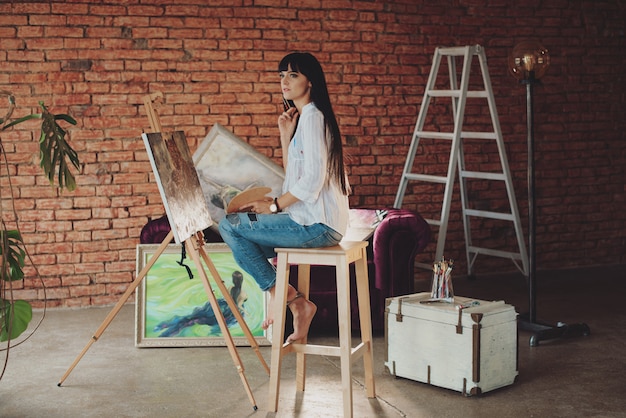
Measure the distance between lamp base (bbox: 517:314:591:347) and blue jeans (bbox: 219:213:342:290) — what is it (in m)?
1.69

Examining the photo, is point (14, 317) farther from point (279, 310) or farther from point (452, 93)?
point (452, 93)

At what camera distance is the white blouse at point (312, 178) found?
363 centimetres

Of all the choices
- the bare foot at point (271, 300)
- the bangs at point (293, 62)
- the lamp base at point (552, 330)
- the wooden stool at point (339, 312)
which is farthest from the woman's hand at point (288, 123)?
the lamp base at point (552, 330)

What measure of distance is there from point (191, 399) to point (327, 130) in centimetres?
137

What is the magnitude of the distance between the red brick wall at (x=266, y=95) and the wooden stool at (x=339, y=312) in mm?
2488

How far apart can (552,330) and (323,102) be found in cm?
212

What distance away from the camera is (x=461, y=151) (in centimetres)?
661

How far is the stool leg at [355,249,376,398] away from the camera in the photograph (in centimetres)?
391

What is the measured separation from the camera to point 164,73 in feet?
19.8

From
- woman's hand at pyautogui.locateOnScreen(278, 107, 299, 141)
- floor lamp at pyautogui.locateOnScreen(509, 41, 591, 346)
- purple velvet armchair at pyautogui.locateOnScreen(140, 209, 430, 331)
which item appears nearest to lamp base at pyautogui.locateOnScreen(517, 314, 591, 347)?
floor lamp at pyautogui.locateOnScreen(509, 41, 591, 346)

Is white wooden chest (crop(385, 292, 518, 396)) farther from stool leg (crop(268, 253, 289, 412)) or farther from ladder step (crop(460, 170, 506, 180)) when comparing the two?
ladder step (crop(460, 170, 506, 180))

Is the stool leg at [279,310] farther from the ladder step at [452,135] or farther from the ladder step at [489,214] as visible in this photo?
the ladder step at [489,214]

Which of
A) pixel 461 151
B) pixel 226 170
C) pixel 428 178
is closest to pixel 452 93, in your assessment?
pixel 428 178

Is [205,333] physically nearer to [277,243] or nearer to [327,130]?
[277,243]
